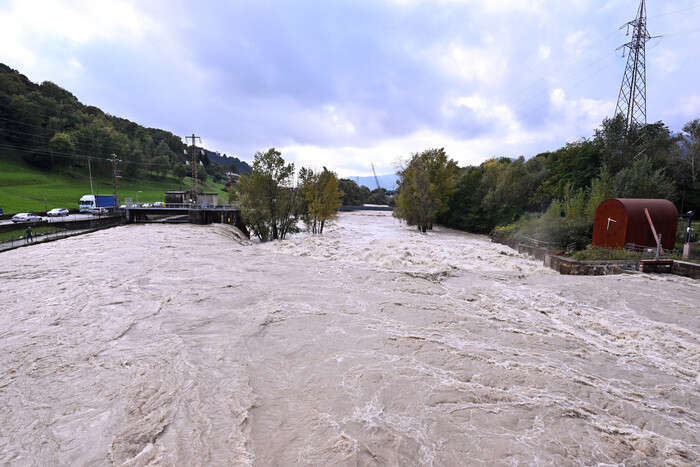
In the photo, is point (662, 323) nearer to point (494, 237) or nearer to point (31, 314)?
point (31, 314)

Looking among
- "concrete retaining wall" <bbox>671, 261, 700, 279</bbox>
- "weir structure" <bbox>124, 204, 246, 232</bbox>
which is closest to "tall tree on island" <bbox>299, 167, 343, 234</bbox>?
"weir structure" <bbox>124, 204, 246, 232</bbox>

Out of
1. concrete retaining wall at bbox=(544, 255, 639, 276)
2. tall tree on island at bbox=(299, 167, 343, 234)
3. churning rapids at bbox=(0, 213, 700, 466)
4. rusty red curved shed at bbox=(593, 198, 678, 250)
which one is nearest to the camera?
churning rapids at bbox=(0, 213, 700, 466)

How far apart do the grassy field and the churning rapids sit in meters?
44.9

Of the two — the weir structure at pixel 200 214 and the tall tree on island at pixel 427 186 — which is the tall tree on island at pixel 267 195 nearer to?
the weir structure at pixel 200 214

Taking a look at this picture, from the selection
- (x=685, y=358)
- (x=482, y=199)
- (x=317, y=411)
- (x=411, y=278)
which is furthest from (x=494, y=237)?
(x=317, y=411)

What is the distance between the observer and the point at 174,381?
6027 millimetres

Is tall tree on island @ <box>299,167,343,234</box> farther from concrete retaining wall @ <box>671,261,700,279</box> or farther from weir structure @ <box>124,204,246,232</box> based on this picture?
concrete retaining wall @ <box>671,261,700,279</box>

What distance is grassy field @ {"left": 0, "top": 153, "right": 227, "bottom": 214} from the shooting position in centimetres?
4347

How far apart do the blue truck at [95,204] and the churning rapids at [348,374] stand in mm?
41231

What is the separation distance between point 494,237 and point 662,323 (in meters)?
25.9

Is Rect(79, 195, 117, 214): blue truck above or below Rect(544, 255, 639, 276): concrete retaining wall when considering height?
above

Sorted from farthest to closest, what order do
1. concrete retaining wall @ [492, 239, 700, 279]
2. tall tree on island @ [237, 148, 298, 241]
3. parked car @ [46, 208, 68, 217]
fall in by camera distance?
parked car @ [46, 208, 68, 217]
tall tree on island @ [237, 148, 298, 241]
concrete retaining wall @ [492, 239, 700, 279]

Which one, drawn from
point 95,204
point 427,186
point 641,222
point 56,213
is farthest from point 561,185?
point 95,204

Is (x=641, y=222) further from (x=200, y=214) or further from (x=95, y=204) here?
(x=95, y=204)
